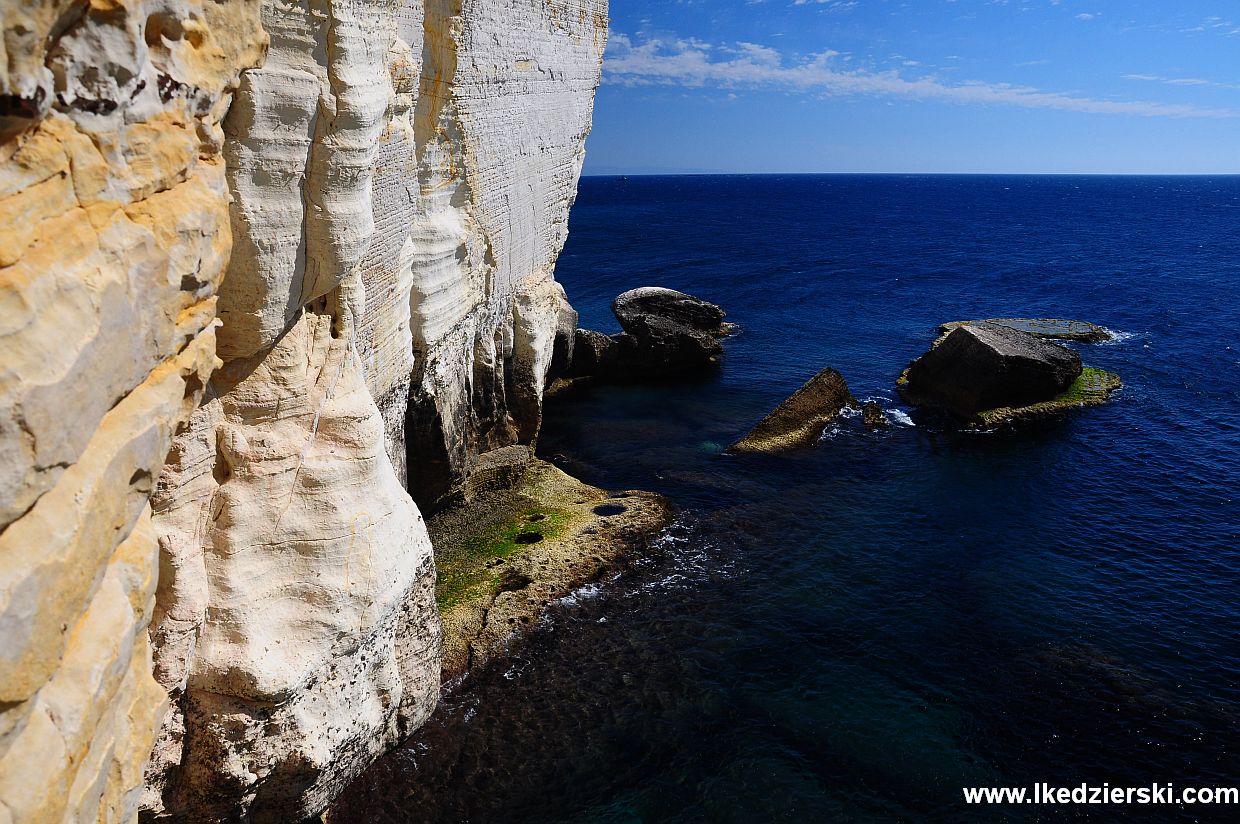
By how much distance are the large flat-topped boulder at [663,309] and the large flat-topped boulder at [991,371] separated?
9.50 meters

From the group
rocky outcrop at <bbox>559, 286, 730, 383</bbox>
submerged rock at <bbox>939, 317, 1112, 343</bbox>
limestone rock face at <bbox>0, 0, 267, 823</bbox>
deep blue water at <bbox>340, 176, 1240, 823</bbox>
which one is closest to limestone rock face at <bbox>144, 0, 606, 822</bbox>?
deep blue water at <bbox>340, 176, 1240, 823</bbox>

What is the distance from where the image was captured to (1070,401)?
30.6m

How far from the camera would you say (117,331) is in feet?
18.8

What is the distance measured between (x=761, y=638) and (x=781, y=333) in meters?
27.7

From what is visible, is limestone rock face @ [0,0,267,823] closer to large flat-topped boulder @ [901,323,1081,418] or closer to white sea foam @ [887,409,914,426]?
white sea foam @ [887,409,914,426]

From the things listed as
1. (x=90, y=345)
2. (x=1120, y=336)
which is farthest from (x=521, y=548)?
(x=1120, y=336)

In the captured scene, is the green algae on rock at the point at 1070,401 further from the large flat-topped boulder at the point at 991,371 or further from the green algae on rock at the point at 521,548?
the green algae on rock at the point at 521,548

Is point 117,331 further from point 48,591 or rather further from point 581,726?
point 581,726

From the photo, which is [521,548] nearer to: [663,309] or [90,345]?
[90,345]

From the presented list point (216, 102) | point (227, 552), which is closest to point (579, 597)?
point (227, 552)

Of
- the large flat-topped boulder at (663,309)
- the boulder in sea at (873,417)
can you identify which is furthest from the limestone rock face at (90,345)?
the large flat-topped boulder at (663,309)

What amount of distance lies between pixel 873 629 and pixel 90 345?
1546 centimetres

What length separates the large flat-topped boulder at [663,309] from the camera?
35.3 meters

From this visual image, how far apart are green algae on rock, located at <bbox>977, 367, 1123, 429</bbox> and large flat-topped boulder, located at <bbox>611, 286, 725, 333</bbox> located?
40.8 feet
